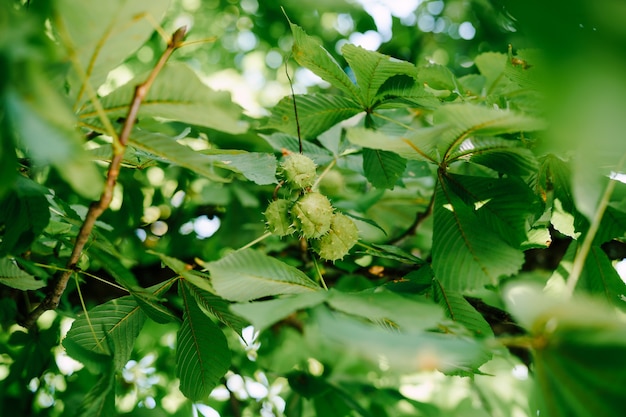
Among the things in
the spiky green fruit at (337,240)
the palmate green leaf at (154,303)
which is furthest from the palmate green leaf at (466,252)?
the palmate green leaf at (154,303)

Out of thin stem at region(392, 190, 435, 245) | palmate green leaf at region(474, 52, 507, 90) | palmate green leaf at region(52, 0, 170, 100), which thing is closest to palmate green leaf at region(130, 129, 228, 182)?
palmate green leaf at region(52, 0, 170, 100)

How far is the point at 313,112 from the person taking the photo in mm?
1466

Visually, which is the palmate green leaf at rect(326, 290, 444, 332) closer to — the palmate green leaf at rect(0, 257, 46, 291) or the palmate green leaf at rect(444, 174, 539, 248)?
the palmate green leaf at rect(444, 174, 539, 248)

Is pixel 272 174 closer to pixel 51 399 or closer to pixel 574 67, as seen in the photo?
pixel 574 67

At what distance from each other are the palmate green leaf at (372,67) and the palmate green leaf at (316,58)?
40mm

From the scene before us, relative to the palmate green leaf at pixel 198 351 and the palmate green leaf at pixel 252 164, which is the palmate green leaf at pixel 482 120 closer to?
the palmate green leaf at pixel 252 164

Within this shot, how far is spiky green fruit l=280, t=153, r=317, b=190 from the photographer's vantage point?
1.38m

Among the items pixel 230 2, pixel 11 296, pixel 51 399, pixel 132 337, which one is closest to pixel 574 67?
pixel 132 337

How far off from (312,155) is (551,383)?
117 cm

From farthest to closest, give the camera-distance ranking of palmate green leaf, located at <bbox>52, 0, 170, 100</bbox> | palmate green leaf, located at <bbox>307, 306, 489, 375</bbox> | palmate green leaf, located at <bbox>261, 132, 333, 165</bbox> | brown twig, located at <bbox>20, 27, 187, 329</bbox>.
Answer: palmate green leaf, located at <bbox>261, 132, 333, 165</bbox> → brown twig, located at <bbox>20, 27, 187, 329</bbox> → palmate green leaf, located at <bbox>52, 0, 170, 100</bbox> → palmate green leaf, located at <bbox>307, 306, 489, 375</bbox>

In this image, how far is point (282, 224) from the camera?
53.4 inches

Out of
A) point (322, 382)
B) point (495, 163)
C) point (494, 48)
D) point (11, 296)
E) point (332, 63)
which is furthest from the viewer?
point (494, 48)

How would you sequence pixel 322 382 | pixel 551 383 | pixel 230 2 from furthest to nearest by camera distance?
pixel 230 2, pixel 322 382, pixel 551 383

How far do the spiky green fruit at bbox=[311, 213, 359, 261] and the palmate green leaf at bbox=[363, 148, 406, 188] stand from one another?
222 millimetres
